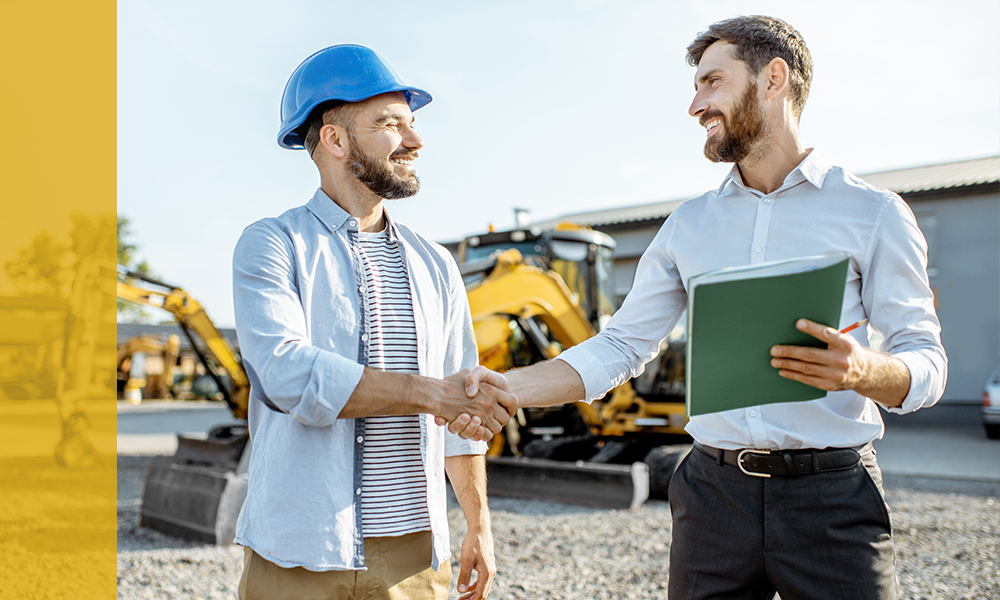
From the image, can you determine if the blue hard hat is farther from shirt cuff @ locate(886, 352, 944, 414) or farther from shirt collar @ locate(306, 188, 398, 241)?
shirt cuff @ locate(886, 352, 944, 414)

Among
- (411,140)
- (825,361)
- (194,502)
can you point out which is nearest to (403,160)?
(411,140)

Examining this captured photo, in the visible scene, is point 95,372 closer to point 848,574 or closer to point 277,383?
point 277,383

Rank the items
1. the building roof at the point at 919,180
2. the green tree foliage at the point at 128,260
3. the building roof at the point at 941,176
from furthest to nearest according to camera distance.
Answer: the green tree foliage at the point at 128,260 → the building roof at the point at 919,180 → the building roof at the point at 941,176

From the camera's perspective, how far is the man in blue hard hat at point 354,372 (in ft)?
5.65

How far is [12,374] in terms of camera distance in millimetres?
26625

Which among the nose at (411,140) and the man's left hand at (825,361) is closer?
the man's left hand at (825,361)

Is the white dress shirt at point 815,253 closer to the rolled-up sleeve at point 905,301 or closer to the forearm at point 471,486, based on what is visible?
the rolled-up sleeve at point 905,301

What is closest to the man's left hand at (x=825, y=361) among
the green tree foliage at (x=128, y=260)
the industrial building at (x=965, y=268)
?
the industrial building at (x=965, y=268)

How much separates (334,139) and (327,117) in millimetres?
64

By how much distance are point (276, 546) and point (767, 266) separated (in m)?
1.22

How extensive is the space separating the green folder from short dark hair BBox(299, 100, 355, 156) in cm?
105

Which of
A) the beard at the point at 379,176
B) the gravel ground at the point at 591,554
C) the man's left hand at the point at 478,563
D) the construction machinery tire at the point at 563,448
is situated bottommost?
the gravel ground at the point at 591,554

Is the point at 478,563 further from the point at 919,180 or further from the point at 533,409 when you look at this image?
the point at 919,180

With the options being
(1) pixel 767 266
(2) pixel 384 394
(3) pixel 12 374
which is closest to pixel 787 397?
(1) pixel 767 266
